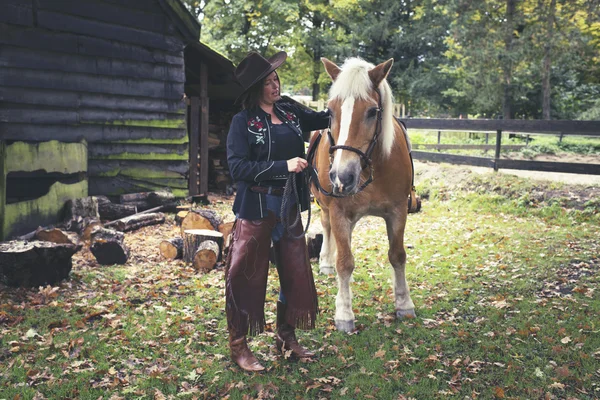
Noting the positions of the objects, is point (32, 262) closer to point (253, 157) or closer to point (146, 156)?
point (253, 157)

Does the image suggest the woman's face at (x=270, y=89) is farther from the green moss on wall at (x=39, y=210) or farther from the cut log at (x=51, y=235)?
the green moss on wall at (x=39, y=210)

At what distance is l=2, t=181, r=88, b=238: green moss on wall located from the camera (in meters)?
7.00

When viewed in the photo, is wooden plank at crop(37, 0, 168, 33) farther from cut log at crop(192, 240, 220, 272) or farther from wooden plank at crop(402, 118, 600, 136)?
wooden plank at crop(402, 118, 600, 136)

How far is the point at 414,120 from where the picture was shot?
1426cm

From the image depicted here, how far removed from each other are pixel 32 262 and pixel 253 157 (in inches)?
126

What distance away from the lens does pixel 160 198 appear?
33.9 ft

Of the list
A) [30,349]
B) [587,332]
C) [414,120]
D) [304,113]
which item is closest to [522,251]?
[587,332]

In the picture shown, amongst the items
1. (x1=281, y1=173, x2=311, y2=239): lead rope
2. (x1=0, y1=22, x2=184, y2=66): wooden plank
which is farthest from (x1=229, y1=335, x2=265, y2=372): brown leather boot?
(x1=0, y1=22, x2=184, y2=66): wooden plank

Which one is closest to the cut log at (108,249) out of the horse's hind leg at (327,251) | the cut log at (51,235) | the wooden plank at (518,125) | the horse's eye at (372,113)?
the cut log at (51,235)

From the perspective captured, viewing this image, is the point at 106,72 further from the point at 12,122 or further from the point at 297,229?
the point at 297,229

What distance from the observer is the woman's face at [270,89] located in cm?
366

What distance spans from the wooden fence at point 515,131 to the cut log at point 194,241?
24.0 feet

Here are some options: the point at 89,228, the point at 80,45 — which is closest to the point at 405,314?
the point at 89,228

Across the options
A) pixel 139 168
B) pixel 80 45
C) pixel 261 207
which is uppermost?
pixel 80 45
